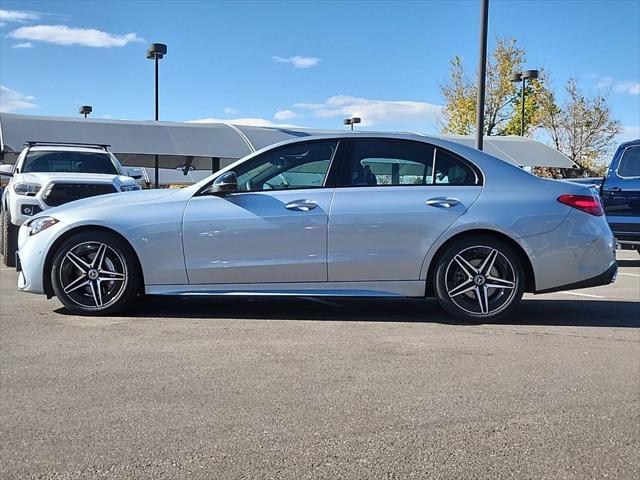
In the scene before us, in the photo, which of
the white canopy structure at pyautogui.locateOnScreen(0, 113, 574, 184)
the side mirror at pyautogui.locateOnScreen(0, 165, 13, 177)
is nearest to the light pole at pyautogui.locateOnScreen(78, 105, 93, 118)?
the white canopy structure at pyautogui.locateOnScreen(0, 113, 574, 184)

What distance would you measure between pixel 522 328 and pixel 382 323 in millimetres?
1151

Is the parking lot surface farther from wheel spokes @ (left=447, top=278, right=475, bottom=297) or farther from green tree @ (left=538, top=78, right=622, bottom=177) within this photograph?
green tree @ (left=538, top=78, right=622, bottom=177)

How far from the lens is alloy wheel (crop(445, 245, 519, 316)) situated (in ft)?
19.0

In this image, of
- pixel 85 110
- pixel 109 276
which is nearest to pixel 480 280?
pixel 109 276

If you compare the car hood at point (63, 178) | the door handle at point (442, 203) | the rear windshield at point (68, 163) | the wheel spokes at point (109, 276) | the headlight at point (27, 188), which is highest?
the rear windshield at point (68, 163)

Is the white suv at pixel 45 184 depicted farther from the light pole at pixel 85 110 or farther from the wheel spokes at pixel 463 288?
the light pole at pixel 85 110

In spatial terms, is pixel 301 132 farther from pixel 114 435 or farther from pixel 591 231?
pixel 114 435

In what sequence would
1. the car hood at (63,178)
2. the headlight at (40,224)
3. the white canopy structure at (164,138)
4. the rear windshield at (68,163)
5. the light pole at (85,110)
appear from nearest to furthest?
the headlight at (40,224) → the car hood at (63,178) → the rear windshield at (68,163) → the white canopy structure at (164,138) → the light pole at (85,110)

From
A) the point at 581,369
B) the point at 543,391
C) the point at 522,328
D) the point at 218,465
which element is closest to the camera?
the point at 218,465

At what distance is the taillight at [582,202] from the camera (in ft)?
19.0

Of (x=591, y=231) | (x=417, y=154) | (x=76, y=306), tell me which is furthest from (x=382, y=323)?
(x=76, y=306)

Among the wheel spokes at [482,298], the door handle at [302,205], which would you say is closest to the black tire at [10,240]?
the door handle at [302,205]

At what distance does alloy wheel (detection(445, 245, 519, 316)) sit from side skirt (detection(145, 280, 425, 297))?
0.29m

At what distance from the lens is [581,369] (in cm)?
452
